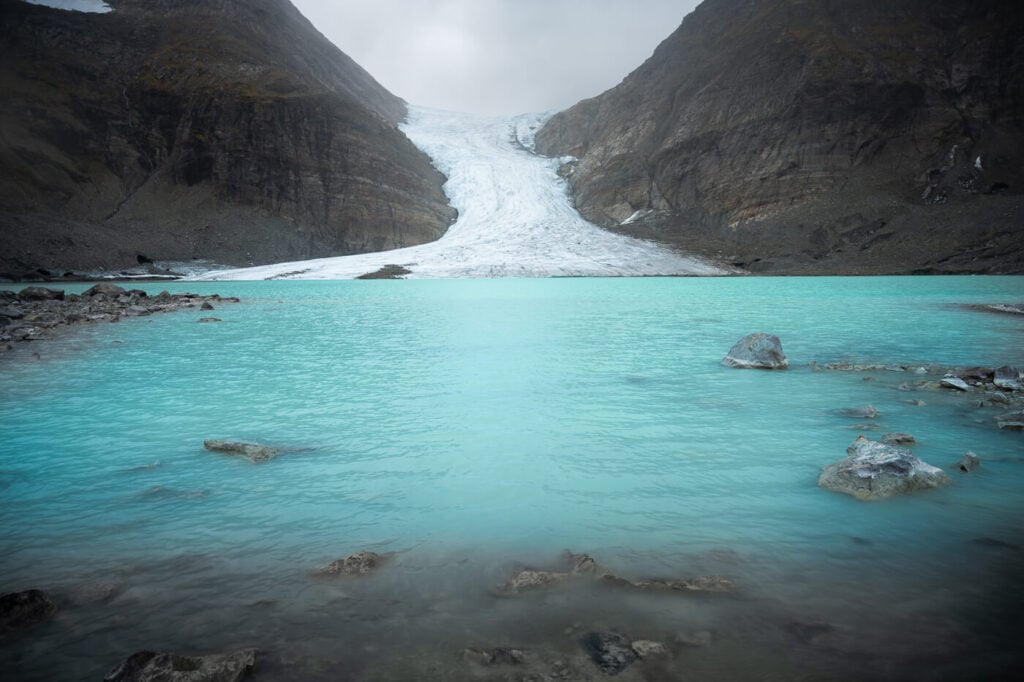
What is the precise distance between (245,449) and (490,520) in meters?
2.67

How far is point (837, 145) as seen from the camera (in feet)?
201

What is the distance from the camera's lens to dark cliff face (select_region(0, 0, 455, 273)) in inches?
2307

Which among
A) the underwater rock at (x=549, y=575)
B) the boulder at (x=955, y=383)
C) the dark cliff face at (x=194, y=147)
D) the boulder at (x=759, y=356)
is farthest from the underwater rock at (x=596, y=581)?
the dark cliff face at (x=194, y=147)

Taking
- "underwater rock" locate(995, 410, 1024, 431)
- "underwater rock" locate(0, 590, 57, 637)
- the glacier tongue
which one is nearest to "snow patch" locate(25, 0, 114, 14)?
the glacier tongue

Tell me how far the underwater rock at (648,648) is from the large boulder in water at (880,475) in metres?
2.49

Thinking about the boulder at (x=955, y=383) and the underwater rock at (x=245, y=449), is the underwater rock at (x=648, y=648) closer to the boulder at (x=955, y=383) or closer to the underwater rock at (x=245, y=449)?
the underwater rock at (x=245, y=449)

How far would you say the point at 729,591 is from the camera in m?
2.96

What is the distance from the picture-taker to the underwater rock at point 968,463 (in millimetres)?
4603

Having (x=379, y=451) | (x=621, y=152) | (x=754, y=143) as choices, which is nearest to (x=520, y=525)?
(x=379, y=451)

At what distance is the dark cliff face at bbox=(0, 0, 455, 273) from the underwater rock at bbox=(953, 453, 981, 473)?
199 feet

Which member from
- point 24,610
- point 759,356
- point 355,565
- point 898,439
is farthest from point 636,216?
point 24,610

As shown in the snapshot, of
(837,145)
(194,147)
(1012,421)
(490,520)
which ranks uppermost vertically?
(194,147)

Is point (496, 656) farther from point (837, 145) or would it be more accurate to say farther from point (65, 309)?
point (837, 145)

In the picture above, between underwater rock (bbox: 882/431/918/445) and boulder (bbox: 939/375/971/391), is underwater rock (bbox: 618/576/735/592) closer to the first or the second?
underwater rock (bbox: 882/431/918/445)
